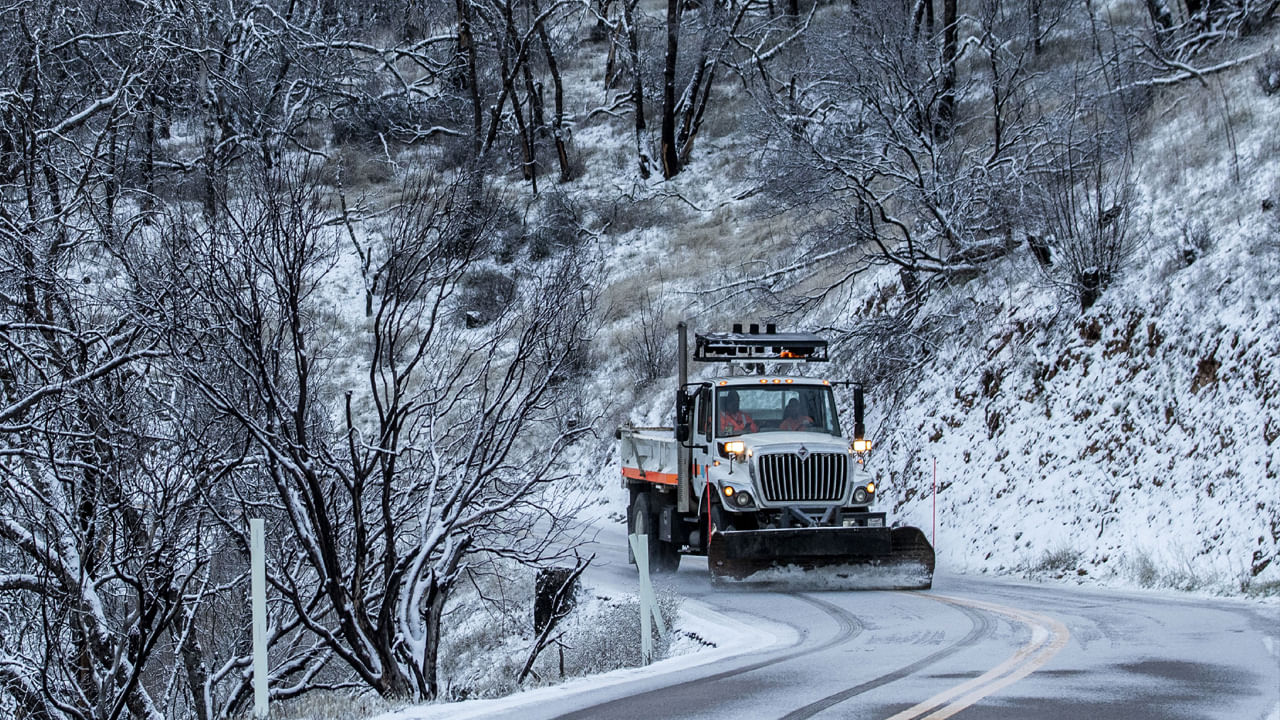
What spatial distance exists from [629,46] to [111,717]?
4018cm

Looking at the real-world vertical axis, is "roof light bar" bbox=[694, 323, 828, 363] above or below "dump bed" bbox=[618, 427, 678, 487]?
above

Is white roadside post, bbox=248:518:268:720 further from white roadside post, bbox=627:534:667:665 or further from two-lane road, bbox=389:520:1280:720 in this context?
white roadside post, bbox=627:534:667:665

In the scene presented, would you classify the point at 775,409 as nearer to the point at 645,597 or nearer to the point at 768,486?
the point at 768,486

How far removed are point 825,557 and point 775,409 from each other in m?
2.47

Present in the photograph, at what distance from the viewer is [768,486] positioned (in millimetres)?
15500

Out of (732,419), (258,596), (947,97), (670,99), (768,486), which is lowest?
(768,486)

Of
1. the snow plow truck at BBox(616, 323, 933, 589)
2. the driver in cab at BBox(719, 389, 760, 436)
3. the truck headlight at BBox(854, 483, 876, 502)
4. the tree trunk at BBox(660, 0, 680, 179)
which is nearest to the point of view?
the snow plow truck at BBox(616, 323, 933, 589)

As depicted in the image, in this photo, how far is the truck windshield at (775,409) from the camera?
16578mm

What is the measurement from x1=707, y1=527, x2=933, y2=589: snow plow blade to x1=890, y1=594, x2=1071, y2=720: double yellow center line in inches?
86.6

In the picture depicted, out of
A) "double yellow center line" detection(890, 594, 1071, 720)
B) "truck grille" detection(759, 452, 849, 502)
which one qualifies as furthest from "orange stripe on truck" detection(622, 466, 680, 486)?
"double yellow center line" detection(890, 594, 1071, 720)

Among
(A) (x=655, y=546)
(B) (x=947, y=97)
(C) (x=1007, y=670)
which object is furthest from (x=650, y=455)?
(B) (x=947, y=97)

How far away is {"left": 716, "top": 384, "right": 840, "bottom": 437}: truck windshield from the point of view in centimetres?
1658

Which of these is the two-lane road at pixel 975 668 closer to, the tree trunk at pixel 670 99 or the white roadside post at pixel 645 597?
the white roadside post at pixel 645 597

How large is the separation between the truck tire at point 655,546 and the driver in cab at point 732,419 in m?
1.98
